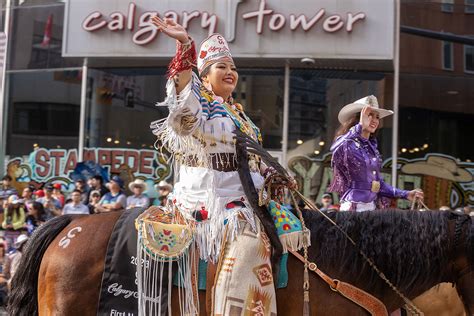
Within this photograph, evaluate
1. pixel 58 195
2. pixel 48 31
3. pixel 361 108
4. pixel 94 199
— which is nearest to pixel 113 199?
pixel 94 199

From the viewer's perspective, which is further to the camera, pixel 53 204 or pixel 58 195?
pixel 58 195

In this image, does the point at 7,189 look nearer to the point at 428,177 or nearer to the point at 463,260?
the point at 428,177

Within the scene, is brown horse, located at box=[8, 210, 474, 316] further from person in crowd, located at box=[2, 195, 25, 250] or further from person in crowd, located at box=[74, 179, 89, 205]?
person in crowd, located at box=[74, 179, 89, 205]

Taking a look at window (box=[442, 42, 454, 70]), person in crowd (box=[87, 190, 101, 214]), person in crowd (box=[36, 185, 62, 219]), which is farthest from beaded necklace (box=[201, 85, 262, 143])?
window (box=[442, 42, 454, 70])

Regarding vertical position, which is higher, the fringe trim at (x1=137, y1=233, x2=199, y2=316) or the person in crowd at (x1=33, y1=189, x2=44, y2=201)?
the person in crowd at (x1=33, y1=189, x2=44, y2=201)

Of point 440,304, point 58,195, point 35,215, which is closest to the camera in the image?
point 440,304

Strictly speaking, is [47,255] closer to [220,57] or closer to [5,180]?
[220,57]

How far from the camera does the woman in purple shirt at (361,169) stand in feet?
19.0

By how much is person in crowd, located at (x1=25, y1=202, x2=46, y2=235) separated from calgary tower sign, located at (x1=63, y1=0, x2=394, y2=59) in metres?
4.20

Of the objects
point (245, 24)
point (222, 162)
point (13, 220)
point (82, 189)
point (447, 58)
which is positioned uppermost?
point (245, 24)

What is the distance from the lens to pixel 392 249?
4.22 metres

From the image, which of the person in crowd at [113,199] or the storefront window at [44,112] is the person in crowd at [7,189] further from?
the person in crowd at [113,199]

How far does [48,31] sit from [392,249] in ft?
41.7

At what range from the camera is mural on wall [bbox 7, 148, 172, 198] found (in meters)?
14.4
